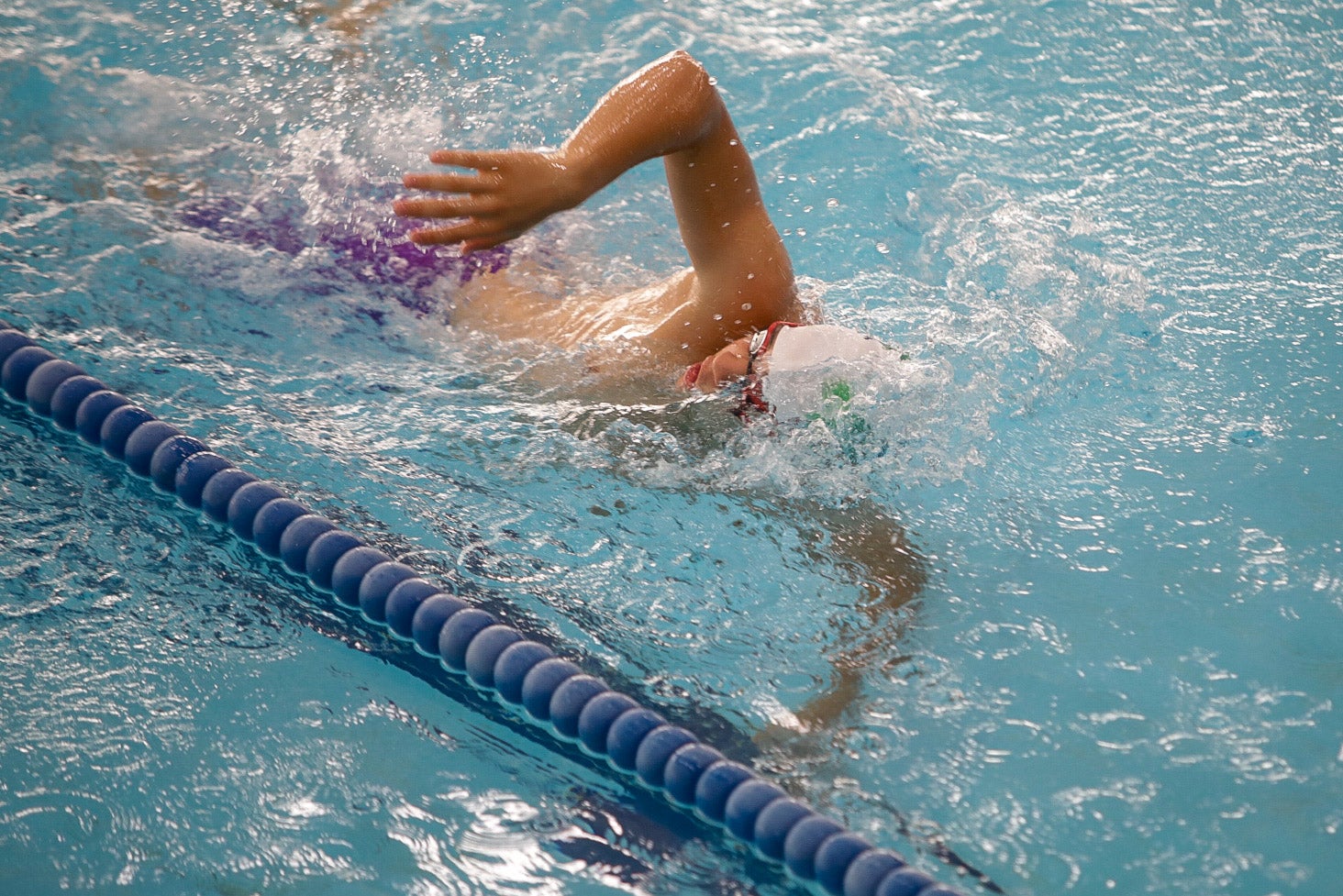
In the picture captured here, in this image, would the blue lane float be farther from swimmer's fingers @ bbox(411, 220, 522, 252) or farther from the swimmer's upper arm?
the swimmer's upper arm

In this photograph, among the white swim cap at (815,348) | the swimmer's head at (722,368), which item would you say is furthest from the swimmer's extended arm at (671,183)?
the white swim cap at (815,348)

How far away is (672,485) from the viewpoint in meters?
2.46

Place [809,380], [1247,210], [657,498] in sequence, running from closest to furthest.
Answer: [809,380]
[657,498]
[1247,210]

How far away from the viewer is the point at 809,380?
2.08m

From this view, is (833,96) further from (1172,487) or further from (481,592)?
(481,592)

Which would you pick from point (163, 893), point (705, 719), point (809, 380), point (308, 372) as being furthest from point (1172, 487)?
point (163, 893)

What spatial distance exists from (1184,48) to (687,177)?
2.83 metres

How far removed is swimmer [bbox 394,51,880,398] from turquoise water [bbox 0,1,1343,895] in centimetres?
13

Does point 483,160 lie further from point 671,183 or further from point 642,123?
point 671,183

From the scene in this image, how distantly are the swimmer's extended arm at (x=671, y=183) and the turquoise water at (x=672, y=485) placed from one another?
1.00 feet

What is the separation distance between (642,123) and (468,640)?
100 cm

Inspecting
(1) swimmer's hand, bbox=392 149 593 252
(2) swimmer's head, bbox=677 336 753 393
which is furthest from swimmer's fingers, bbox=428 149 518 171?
(2) swimmer's head, bbox=677 336 753 393

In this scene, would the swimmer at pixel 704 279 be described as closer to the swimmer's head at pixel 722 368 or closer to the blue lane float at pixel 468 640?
the swimmer's head at pixel 722 368

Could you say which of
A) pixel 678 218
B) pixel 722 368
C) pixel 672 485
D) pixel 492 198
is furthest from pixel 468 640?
pixel 678 218
